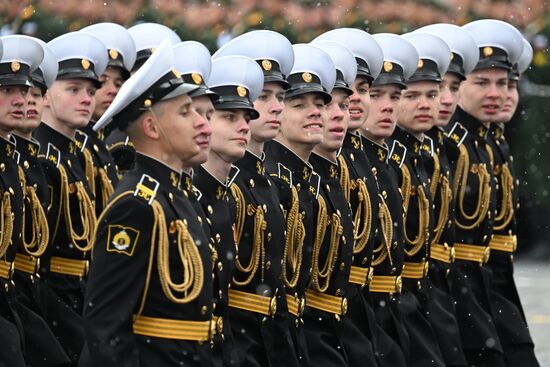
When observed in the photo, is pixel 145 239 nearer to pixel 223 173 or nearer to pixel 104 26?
pixel 223 173

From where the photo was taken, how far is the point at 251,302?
884 cm

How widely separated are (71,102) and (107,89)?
87cm

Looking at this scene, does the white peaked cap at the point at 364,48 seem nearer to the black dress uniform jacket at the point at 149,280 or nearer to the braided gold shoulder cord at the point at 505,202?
the braided gold shoulder cord at the point at 505,202

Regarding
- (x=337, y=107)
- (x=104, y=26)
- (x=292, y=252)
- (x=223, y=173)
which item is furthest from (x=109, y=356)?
(x=104, y=26)

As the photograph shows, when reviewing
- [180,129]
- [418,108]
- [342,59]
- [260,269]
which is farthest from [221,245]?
[418,108]

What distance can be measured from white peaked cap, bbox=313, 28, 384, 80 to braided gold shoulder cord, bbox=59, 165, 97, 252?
5.25 ft

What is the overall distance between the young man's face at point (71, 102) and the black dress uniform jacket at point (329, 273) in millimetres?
1302

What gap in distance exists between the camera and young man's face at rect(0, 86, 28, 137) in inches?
362

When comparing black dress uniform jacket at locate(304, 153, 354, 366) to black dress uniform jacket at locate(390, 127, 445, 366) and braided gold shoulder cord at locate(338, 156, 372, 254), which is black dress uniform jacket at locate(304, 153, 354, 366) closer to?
braided gold shoulder cord at locate(338, 156, 372, 254)

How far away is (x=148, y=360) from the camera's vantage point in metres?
7.22

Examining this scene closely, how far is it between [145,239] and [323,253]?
8.67 feet

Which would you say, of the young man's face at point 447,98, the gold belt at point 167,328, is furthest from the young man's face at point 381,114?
the gold belt at point 167,328

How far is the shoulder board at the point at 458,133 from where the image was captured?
12234 mm

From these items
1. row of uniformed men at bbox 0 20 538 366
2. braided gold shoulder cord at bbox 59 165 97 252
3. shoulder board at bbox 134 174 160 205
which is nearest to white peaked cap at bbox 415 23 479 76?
row of uniformed men at bbox 0 20 538 366
